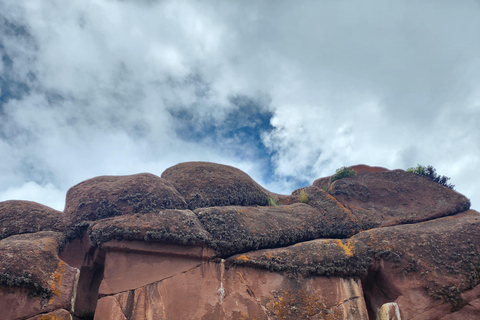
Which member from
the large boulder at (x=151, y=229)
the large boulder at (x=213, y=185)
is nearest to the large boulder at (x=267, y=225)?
the large boulder at (x=151, y=229)

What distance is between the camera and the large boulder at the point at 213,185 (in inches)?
505

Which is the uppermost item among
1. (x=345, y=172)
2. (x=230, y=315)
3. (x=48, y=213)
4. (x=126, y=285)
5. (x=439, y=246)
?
(x=345, y=172)

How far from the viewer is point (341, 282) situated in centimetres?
1098

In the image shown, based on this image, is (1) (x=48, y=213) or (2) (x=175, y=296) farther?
(1) (x=48, y=213)

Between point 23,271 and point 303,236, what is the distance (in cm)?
829

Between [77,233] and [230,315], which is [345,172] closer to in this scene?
[230,315]

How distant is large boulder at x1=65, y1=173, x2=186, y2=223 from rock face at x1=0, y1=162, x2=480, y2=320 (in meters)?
0.04

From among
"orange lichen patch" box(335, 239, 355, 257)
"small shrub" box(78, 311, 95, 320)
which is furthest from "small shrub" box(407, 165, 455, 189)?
"small shrub" box(78, 311, 95, 320)

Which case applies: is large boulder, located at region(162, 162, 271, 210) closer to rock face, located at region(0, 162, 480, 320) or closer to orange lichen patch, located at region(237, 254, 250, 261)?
rock face, located at region(0, 162, 480, 320)

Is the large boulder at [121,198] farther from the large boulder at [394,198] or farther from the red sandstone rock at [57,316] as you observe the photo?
the large boulder at [394,198]

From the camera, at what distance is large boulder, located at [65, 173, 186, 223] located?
442 inches

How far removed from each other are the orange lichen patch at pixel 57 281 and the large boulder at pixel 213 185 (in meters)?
4.29

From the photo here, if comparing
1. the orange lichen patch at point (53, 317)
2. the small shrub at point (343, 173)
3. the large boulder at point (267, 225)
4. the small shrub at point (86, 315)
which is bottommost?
the orange lichen patch at point (53, 317)

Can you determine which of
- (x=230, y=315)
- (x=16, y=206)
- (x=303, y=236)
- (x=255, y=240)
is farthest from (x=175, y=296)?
(x=16, y=206)
